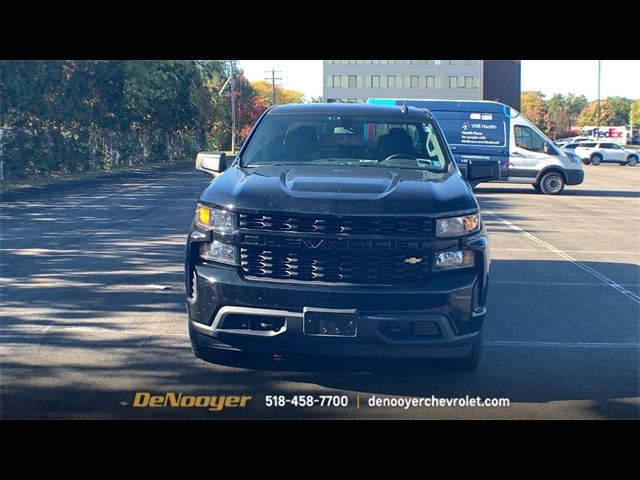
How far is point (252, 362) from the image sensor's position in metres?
6.55

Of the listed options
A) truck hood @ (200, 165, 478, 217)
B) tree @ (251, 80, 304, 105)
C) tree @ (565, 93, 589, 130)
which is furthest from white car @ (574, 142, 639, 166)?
tree @ (565, 93, 589, 130)

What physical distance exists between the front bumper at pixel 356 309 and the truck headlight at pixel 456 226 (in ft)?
0.91

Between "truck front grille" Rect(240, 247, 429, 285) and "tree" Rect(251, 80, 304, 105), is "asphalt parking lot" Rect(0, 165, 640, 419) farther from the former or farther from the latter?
"tree" Rect(251, 80, 304, 105)

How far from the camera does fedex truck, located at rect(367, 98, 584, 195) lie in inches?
1028

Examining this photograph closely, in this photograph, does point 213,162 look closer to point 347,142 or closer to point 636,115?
point 347,142

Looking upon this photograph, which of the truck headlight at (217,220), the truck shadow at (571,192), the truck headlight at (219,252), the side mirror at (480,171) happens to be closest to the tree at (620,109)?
the truck shadow at (571,192)

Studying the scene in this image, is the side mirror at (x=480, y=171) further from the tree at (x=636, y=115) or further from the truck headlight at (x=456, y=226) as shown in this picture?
the tree at (x=636, y=115)

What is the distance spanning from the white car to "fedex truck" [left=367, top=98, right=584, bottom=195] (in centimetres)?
3116

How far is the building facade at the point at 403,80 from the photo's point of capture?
76.6 m

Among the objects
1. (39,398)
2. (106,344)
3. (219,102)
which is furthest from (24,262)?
(219,102)

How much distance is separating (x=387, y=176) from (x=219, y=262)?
4.78 feet

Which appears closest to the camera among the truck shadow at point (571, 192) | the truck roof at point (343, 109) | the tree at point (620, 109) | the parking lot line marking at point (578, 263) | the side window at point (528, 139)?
the truck roof at point (343, 109)

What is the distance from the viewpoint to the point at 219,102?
194 ft
